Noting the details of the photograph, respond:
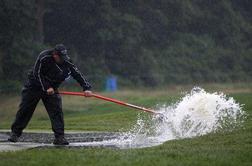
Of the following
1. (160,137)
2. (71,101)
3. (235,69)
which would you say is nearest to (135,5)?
(235,69)

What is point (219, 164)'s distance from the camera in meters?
8.73

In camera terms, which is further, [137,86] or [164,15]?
[164,15]

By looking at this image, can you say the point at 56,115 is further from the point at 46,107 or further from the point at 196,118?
the point at 196,118

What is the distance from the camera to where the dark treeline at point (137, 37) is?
128 ft

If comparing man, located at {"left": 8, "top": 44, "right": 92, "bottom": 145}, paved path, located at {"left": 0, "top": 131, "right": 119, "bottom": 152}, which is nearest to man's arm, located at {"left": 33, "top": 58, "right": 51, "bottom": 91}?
man, located at {"left": 8, "top": 44, "right": 92, "bottom": 145}

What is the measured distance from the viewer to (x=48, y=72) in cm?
1135

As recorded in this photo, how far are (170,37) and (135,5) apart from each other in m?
4.49

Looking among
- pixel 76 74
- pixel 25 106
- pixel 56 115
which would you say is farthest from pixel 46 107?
pixel 76 74

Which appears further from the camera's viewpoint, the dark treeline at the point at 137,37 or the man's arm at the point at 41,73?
the dark treeline at the point at 137,37

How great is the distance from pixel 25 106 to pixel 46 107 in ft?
1.29

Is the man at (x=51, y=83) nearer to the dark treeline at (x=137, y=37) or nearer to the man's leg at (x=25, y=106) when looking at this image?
the man's leg at (x=25, y=106)

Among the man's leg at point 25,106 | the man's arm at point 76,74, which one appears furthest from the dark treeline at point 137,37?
the man's arm at point 76,74

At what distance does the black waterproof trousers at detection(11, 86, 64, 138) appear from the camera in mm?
11430

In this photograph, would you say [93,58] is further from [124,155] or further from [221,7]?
[124,155]
